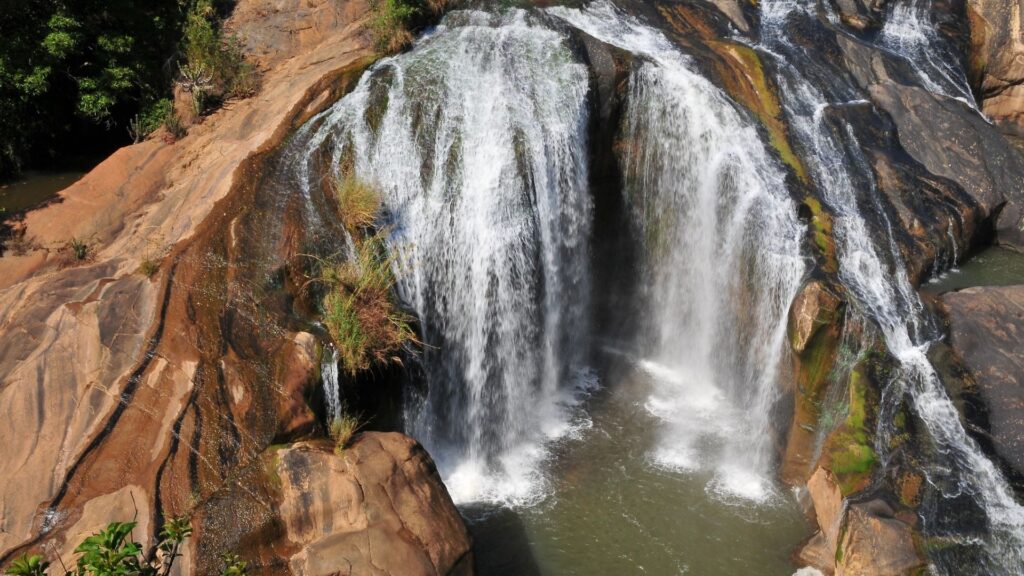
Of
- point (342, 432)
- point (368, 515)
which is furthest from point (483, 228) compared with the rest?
point (368, 515)

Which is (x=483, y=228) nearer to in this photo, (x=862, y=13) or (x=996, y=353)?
(x=996, y=353)

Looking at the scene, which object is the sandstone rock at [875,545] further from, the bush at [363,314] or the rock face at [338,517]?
the bush at [363,314]

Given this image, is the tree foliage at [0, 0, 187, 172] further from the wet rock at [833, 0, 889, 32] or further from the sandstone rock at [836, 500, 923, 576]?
the wet rock at [833, 0, 889, 32]

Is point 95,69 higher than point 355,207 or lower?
higher

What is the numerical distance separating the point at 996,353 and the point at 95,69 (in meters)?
13.3

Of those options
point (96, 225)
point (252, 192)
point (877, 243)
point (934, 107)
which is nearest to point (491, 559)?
point (252, 192)

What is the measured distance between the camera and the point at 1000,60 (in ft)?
54.2

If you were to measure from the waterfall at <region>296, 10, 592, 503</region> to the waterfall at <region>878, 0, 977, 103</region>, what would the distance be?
322 inches

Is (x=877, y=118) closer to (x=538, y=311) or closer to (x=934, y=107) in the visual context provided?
(x=934, y=107)

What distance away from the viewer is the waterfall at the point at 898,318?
8297mm

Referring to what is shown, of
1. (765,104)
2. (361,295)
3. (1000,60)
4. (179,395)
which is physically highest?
(1000,60)

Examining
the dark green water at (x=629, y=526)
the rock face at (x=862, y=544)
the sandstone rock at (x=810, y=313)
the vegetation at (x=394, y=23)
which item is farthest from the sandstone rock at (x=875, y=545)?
the vegetation at (x=394, y=23)

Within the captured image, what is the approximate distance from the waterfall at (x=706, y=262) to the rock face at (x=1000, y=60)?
8.40 m

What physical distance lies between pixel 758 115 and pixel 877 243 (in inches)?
102
